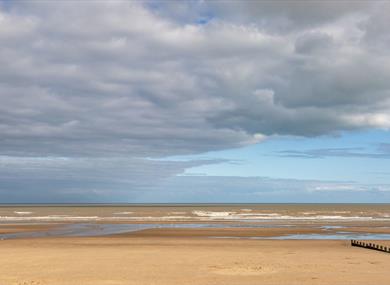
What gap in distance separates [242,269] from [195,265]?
8.75 ft

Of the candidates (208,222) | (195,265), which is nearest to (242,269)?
(195,265)

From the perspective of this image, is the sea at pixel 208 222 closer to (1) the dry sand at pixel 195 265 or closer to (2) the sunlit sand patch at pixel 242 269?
(1) the dry sand at pixel 195 265

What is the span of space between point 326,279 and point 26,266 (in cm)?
1526

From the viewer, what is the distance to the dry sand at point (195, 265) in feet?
63.4

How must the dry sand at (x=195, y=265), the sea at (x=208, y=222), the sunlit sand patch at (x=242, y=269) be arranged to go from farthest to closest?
the sea at (x=208, y=222), the sunlit sand patch at (x=242, y=269), the dry sand at (x=195, y=265)

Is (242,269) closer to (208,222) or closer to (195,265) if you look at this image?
(195,265)

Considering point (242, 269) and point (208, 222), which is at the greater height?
point (208, 222)

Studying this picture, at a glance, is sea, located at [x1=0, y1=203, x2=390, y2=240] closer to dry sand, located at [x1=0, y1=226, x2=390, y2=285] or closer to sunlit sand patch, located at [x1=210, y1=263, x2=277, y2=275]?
dry sand, located at [x1=0, y1=226, x2=390, y2=285]

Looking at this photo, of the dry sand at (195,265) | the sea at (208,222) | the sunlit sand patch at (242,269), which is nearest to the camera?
the dry sand at (195,265)

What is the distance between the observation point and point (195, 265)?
2308 cm

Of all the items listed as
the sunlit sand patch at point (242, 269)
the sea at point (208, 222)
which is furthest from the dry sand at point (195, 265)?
the sea at point (208, 222)

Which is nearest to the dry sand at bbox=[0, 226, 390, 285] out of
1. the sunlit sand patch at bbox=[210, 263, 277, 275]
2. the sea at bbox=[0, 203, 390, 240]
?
the sunlit sand patch at bbox=[210, 263, 277, 275]

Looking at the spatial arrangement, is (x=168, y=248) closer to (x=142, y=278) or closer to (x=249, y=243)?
(x=249, y=243)

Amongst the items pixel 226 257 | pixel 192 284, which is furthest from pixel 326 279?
pixel 226 257
